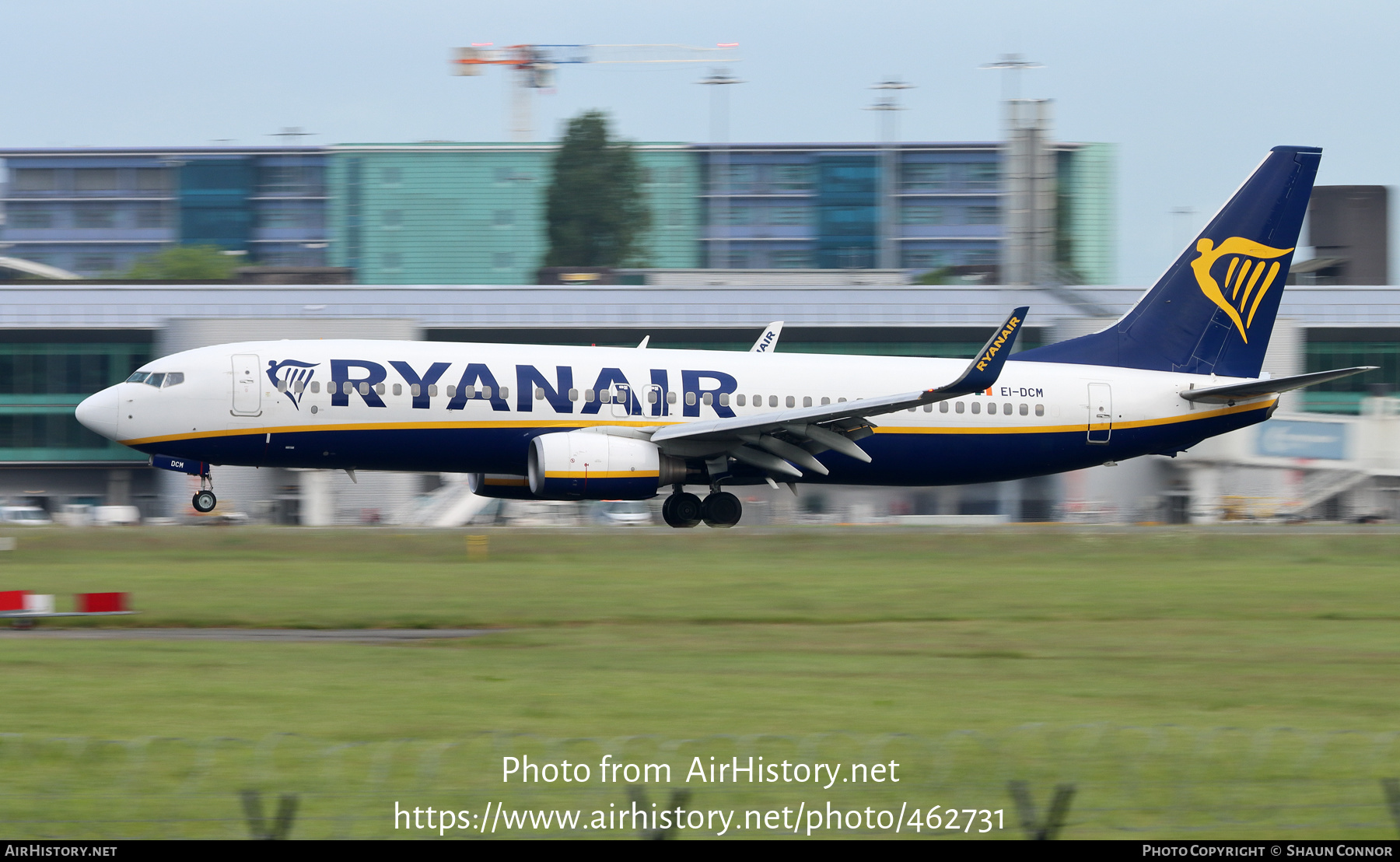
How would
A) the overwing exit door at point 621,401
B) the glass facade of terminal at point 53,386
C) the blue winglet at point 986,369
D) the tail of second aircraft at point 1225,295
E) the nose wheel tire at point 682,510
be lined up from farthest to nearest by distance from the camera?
the glass facade of terminal at point 53,386 → the tail of second aircraft at point 1225,295 → the nose wheel tire at point 682,510 → the overwing exit door at point 621,401 → the blue winglet at point 986,369

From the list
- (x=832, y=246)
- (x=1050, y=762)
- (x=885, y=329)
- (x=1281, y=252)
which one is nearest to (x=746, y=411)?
(x=1281, y=252)

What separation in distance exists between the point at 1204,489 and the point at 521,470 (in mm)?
32760

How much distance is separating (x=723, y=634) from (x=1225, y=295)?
21.2 meters

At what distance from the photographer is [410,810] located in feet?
37.8

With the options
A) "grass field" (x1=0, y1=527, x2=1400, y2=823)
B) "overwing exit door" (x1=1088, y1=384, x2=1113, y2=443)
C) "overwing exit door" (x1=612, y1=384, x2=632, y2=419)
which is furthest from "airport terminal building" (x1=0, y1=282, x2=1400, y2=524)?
"overwing exit door" (x1=612, y1=384, x2=632, y2=419)

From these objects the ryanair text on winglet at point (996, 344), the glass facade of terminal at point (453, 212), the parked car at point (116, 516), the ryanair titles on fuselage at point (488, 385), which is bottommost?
the parked car at point (116, 516)

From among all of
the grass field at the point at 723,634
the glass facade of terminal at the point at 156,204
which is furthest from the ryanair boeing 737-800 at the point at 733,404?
the glass facade of terminal at the point at 156,204

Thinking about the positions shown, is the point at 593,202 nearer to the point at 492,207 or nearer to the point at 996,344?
the point at 492,207

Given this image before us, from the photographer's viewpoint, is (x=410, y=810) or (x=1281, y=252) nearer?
(x=410, y=810)

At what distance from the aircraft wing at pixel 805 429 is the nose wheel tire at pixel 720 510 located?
4.67ft

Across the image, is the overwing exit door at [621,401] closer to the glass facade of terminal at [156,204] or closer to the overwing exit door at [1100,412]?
the overwing exit door at [1100,412]

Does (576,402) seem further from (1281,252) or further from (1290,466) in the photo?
(1290,466)

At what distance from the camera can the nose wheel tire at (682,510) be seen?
3559 cm

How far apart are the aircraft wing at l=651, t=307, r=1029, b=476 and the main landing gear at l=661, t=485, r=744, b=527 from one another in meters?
1.48
